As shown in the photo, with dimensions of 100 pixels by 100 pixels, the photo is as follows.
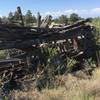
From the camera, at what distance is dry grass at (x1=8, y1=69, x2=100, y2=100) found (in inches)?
249

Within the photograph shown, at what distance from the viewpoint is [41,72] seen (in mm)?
8117

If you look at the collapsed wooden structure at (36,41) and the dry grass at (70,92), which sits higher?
the collapsed wooden structure at (36,41)

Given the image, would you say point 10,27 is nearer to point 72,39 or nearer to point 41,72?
point 41,72

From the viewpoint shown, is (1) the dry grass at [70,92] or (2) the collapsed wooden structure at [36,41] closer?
(1) the dry grass at [70,92]

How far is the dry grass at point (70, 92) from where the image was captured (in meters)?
6.33

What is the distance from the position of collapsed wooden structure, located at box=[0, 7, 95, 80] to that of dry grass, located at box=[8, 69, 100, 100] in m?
1.59

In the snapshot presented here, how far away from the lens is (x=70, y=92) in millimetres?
6660

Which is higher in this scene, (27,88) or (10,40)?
(10,40)

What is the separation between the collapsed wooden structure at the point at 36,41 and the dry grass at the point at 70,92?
62.8 inches

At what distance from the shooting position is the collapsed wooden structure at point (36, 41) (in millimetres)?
8516

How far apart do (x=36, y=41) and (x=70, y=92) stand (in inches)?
107

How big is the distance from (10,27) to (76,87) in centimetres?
281

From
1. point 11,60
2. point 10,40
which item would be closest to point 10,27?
point 10,40

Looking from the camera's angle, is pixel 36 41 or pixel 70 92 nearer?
pixel 70 92
